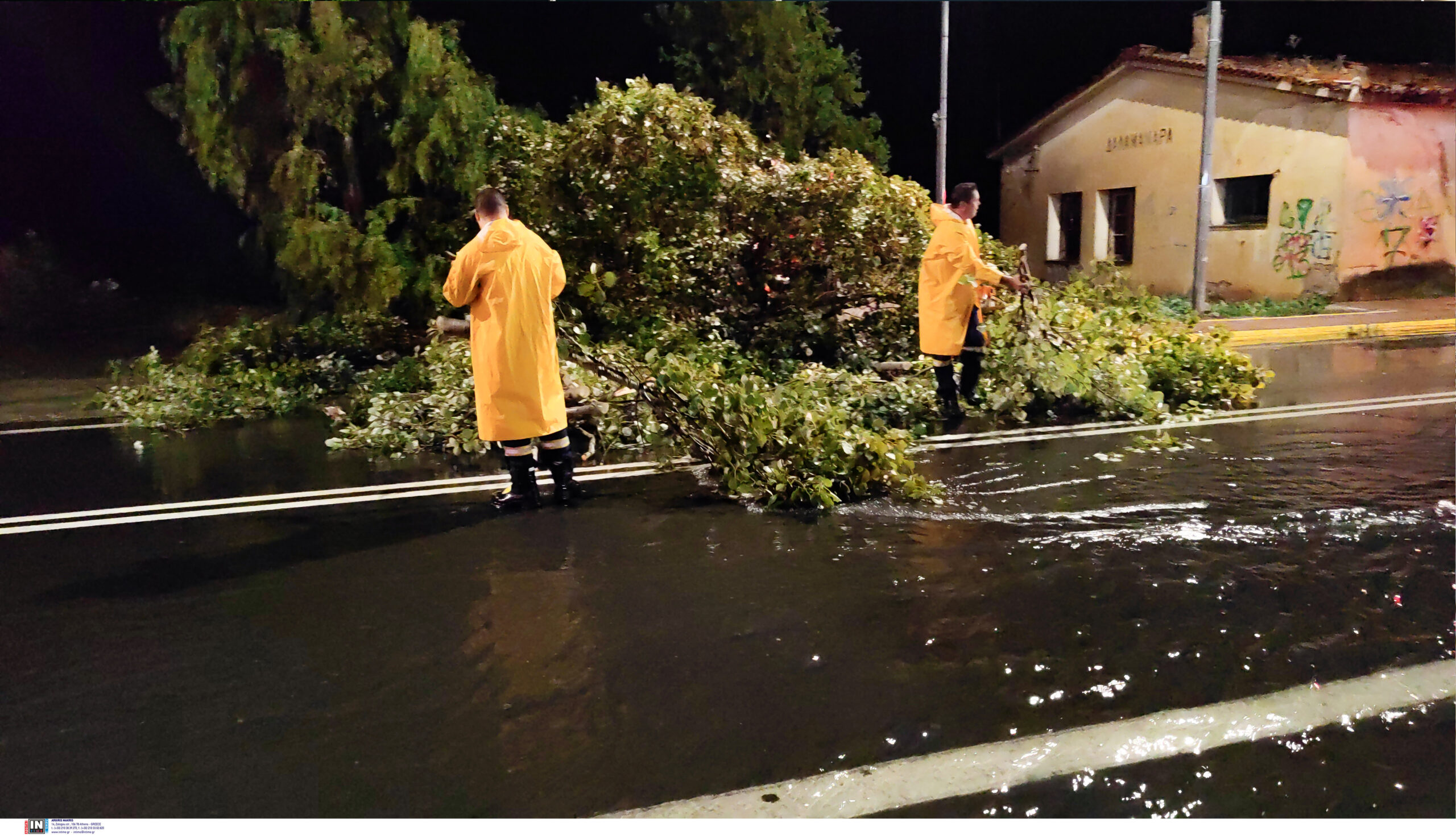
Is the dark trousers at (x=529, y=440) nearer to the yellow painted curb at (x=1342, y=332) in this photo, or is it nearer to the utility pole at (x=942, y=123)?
the yellow painted curb at (x=1342, y=332)

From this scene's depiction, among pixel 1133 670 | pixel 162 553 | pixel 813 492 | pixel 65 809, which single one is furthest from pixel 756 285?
pixel 65 809

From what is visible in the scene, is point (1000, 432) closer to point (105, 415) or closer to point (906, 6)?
point (105, 415)

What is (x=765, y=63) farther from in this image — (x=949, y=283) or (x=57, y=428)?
(x=57, y=428)

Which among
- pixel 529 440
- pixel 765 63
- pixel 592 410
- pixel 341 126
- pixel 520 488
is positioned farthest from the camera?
pixel 765 63

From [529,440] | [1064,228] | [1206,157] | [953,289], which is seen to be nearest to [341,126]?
[529,440]

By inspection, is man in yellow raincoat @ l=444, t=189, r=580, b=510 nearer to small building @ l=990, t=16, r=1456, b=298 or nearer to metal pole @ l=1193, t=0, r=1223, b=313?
metal pole @ l=1193, t=0, r=1223, b=313

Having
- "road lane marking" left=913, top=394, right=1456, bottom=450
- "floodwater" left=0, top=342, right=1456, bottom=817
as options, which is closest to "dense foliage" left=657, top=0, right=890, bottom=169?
"road lane marking" left=913, top=394, right=1456, bottom=450

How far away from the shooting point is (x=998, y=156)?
2206 centimetres

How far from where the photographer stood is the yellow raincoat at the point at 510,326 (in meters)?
5.14

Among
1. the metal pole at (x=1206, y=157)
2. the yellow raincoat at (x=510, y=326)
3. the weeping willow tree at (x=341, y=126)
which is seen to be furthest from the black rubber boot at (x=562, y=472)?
the metal pole at (x=1206, y=157)

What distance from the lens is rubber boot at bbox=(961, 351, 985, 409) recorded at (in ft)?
24.7

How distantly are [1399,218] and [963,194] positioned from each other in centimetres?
1292

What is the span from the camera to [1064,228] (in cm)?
2134

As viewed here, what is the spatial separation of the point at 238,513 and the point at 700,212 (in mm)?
4492
